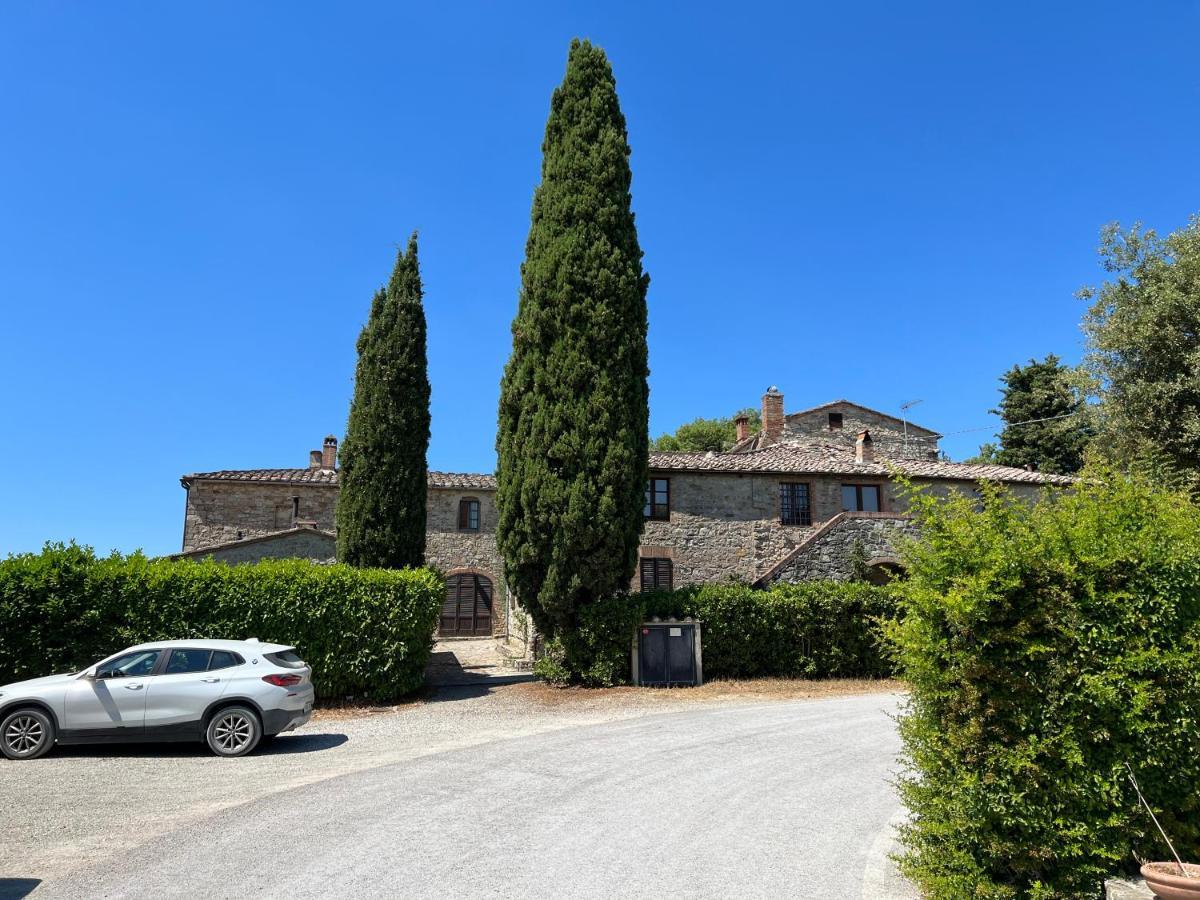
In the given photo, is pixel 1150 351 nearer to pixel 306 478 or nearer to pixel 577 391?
pixel 577 391

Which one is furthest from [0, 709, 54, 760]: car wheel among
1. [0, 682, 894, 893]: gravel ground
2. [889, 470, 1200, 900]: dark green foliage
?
[889, 470, 1200, 900]: dark green foliage

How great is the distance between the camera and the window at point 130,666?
9.79 metres

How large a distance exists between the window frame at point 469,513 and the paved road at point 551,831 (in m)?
20.1

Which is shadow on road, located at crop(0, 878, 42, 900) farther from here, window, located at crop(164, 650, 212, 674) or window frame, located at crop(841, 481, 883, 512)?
window frame, located at crop(841, 481, 883, 512)

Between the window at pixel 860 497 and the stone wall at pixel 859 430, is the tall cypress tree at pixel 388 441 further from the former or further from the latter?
the stone wall at pixel 859 430

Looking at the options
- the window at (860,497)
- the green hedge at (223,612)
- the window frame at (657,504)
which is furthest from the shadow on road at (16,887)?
the window at (860,497)

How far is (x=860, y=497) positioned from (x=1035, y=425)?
773 inches

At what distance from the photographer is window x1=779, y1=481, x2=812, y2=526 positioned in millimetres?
24500

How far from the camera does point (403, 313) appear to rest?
19.2m

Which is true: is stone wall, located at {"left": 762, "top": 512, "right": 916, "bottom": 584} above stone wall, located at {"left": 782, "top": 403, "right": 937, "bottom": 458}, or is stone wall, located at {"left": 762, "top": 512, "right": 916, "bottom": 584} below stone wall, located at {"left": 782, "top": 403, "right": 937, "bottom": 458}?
below

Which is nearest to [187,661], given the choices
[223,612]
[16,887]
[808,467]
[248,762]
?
[248,762]

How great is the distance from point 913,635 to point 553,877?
3062mm

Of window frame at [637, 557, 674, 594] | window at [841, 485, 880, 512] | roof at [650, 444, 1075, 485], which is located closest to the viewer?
window frame at [637, 557, 674, 594]

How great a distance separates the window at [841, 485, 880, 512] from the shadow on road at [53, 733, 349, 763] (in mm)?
18589
